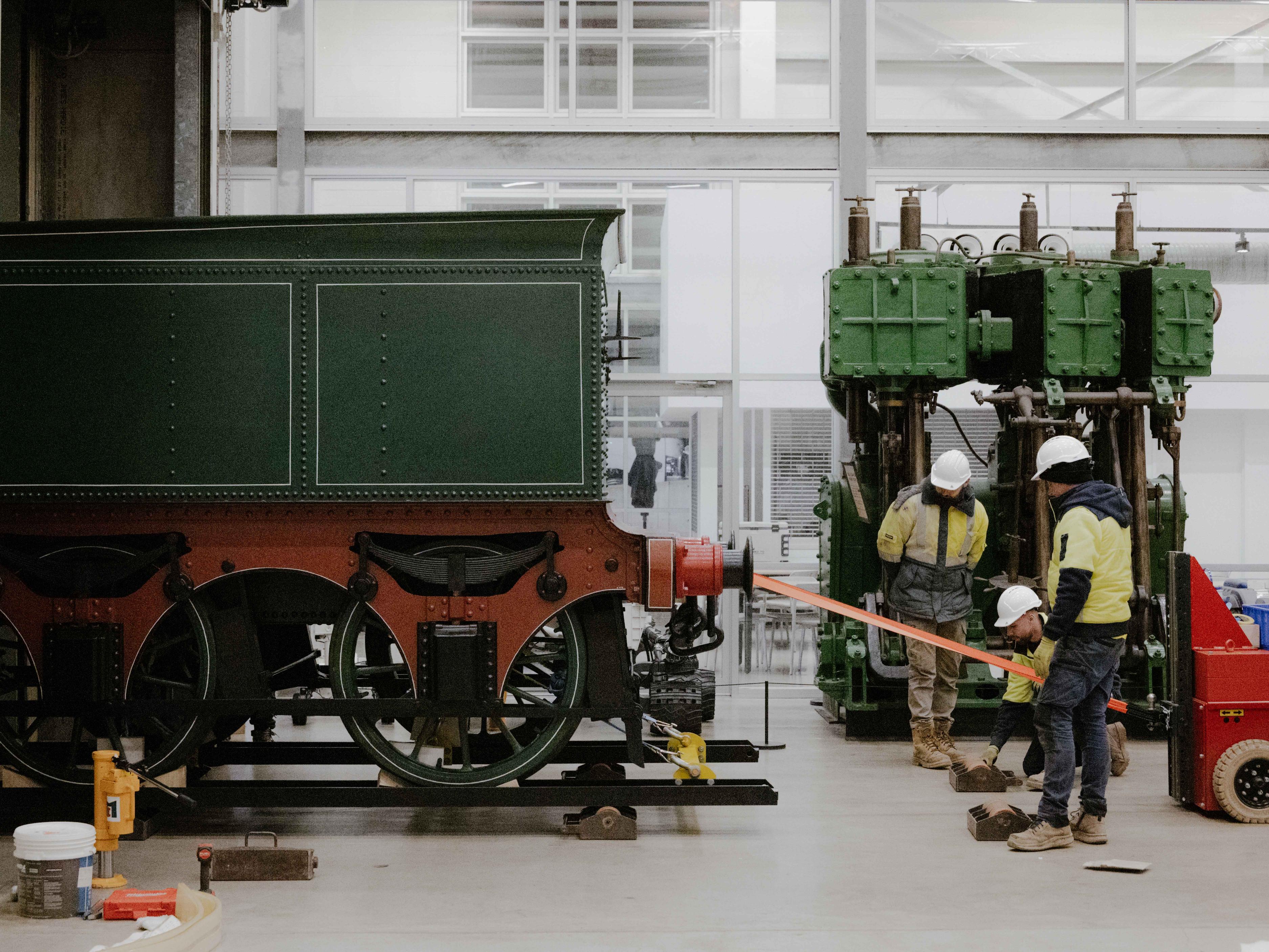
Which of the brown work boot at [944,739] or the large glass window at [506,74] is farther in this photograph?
the large glass window at [506,74]

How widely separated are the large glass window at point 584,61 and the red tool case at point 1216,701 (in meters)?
6.38

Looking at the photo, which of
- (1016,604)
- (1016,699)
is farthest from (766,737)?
(1016,604)

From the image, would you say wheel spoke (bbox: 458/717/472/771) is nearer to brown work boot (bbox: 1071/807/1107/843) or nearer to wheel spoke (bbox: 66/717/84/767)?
wheel spoke (bbox: 66/717/84/767)

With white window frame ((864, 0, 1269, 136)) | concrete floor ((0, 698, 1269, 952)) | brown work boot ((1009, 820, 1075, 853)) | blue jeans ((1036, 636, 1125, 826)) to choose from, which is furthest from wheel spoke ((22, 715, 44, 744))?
white window frame ((864, 0, 1269, 136))

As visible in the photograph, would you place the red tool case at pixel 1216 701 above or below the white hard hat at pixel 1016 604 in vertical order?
below

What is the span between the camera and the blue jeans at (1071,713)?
236 inches

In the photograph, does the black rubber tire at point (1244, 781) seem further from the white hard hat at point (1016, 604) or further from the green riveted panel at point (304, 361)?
the green riveted panel at point (304, 361)

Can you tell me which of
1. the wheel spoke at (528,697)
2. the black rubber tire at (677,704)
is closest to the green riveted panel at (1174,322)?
the black rubber tire at (677,704)

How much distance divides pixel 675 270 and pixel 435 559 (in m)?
5.73

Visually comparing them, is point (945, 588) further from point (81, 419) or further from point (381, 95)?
point (381, 95)

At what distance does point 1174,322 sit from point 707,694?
4242mm

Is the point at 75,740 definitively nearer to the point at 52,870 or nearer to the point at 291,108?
the point at 52,870

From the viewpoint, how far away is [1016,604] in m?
6.77

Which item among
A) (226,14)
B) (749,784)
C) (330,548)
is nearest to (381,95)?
(226,14)
